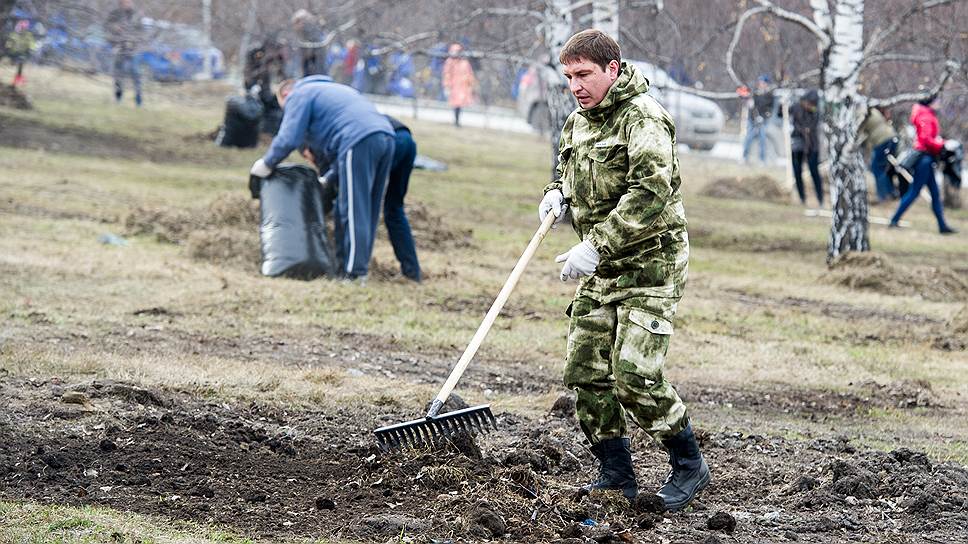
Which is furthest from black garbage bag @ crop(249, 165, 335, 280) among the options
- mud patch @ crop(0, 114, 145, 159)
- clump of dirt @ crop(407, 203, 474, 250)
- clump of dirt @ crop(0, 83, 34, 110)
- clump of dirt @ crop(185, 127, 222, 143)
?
clump of dirt @ crop(0, 83, 34, 110)

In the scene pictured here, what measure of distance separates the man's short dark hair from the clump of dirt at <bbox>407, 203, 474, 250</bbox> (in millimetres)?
8265

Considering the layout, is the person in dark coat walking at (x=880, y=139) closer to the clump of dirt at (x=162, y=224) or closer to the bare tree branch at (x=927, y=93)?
the bare tree branch at (x=927, y=93)

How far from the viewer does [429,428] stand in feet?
17.8

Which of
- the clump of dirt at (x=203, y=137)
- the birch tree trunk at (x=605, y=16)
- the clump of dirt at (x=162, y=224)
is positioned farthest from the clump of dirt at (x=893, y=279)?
the clump of dirt at (x=203, y=137)

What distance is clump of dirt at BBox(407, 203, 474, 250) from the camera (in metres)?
13.3

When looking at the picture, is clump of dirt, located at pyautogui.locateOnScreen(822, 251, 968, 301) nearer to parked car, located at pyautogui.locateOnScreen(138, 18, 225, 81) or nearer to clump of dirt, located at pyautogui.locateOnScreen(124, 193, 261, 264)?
clump of dirt, located at pyautogui.locateOnScreen(124, 193, 261, 264)

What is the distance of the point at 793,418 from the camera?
762cm

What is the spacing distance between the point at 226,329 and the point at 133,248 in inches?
130

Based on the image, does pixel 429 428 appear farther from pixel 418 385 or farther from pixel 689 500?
pixel 418 385

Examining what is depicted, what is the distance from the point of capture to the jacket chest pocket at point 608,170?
4969 millimetres

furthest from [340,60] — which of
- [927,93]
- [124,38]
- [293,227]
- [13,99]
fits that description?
[293,227]

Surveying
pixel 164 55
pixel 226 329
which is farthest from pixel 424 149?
pixel 226 329

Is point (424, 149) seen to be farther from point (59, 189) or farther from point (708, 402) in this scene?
point (708, 402)

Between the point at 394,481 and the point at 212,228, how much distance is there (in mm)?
7547
